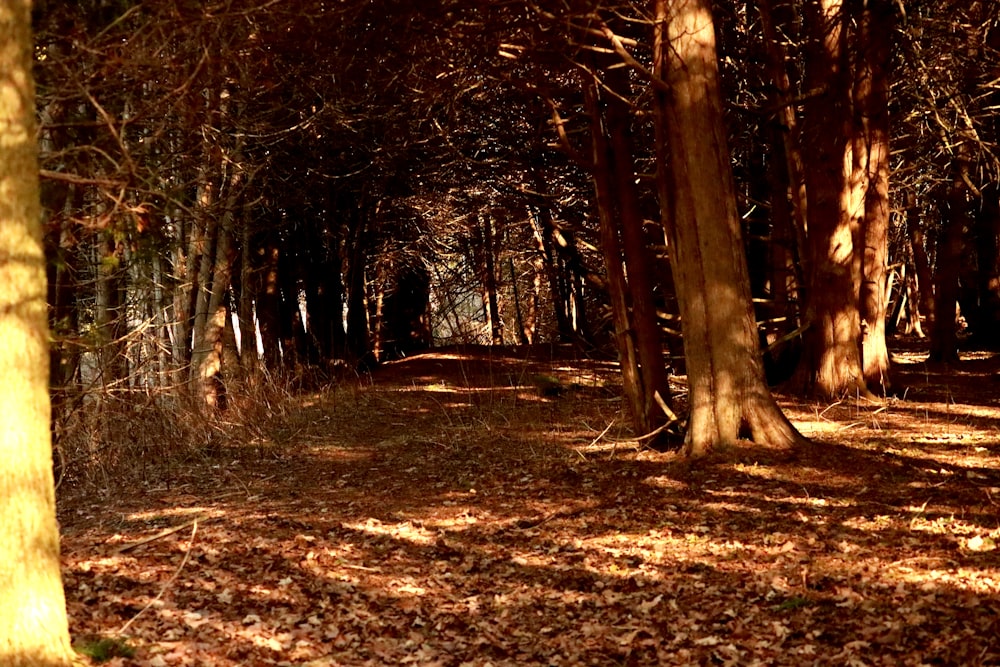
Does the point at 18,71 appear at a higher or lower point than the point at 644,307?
higher

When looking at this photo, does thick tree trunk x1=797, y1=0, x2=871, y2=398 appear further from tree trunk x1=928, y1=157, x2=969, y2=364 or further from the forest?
tree trunk x1=928, y1=157, x2=969, y2=364

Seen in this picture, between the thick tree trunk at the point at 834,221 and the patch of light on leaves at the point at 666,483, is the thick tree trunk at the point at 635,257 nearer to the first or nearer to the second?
the patch of light on leaves at the point at 666,483

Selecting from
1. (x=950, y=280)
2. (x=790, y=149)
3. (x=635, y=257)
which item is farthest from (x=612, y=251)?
(x=950, y=280)

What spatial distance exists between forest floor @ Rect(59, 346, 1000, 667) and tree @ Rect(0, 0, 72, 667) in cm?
123

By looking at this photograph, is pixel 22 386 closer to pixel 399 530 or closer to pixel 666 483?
pixel 399 530

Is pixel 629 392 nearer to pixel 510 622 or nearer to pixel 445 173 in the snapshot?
pixel 510 622

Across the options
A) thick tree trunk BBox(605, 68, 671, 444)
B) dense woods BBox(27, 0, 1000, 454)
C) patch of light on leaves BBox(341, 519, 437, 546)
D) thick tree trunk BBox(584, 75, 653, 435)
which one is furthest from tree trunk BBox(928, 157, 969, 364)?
patch of light on leaves BBox(341, 519, 437, 546)

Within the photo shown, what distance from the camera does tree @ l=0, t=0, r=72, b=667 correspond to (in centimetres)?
472

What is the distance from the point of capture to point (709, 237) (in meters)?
10.5

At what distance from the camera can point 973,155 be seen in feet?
59.3

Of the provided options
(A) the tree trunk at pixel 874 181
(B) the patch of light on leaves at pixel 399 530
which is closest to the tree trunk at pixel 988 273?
(A) the tree trunk at pixel 874 181

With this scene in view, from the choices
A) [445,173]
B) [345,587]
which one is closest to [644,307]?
[345,587]

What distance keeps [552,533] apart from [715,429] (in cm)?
234

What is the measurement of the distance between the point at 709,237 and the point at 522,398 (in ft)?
27.6
